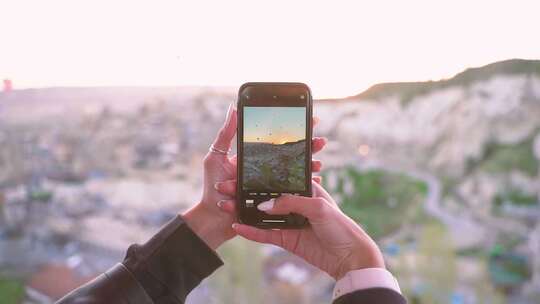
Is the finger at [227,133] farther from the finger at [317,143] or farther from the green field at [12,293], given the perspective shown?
the green field at [12,293]

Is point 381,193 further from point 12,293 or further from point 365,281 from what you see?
point 12,293

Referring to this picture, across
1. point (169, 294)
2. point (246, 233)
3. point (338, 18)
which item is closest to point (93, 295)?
point (169, 294)

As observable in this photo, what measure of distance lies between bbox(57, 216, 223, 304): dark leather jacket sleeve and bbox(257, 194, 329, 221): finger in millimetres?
141

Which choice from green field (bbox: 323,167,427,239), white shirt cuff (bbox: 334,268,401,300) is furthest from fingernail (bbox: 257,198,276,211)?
green field (bbox: 323,167,427,239)

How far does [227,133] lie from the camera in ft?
3.23

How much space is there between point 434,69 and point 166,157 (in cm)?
65

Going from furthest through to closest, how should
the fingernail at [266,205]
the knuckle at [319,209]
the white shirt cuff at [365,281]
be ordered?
1. the fingernail at [266,205]
2. the knuckle at [319,209]
3. the white shirt cuff at [365,281]

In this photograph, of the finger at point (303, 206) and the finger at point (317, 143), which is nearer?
the finger at point (303, 206)

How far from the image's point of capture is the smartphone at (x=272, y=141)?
96 centimetres

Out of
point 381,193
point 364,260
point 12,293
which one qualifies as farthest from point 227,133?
point 12,293

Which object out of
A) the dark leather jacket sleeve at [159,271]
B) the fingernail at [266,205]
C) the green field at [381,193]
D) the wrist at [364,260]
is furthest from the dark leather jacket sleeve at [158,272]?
the green field at [381,193]

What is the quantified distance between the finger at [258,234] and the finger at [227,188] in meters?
0.07

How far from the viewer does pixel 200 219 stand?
965mm

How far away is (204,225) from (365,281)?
0.33 meters
